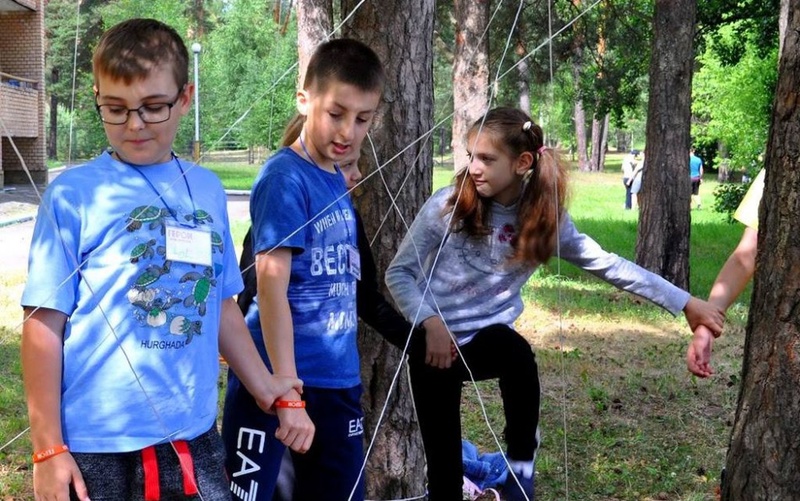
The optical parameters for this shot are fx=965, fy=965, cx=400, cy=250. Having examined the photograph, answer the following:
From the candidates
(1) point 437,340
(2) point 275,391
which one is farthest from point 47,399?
(1) point 437,340

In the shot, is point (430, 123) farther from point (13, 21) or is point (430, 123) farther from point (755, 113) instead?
point (13, 21)

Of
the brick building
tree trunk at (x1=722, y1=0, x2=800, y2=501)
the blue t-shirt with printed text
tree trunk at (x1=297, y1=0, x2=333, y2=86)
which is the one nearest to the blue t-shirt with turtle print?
the blue t-shirt with printed text

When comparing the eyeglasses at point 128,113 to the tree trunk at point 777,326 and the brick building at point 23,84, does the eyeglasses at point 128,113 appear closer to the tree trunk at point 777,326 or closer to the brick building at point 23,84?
the tree trunk at point 777,326

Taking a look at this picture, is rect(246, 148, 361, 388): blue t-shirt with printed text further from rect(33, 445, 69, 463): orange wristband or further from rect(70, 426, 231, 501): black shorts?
rect(33, 445, 69, 463): orange wristband

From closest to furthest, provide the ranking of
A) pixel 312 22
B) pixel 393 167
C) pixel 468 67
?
pixel 393 167, pixel 312 22, pixel 468 67

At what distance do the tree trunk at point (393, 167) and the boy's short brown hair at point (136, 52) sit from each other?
1.38m

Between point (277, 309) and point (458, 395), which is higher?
point (277, 309)

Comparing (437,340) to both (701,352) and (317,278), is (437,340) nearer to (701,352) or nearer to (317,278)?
(317,278)

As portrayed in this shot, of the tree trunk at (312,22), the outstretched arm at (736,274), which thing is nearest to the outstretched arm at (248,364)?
the outstretched arm at (736,274)

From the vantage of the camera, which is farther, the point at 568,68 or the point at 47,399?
the point at 568,68

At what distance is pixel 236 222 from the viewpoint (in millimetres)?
15750

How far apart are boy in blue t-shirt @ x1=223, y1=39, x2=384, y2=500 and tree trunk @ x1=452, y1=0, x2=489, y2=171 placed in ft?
34.4

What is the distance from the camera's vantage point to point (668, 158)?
29.8ft

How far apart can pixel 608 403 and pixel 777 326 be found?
2.95 m
